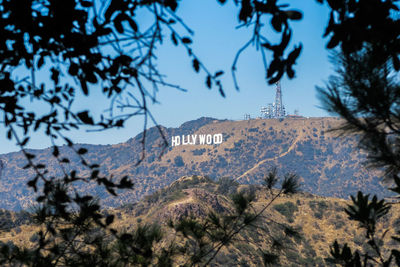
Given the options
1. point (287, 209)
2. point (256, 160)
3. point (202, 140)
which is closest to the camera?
point (287, 209)

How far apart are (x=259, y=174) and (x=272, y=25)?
148 m

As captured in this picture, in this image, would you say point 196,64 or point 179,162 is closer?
point 196,64

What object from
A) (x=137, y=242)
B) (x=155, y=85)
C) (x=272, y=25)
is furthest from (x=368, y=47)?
(x=137, y=242)

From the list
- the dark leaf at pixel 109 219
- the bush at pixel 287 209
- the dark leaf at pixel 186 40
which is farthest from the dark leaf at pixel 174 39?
the bush at pixel 287 209

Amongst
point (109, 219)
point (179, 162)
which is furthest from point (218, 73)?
point (179, 162)

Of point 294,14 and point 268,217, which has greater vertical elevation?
point 294,14

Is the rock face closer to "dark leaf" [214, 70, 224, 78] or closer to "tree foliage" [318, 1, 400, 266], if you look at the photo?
"tree foliage" [318, 1, 400, 266]

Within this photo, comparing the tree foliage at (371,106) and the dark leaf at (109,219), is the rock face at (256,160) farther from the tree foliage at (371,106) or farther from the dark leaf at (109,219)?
the dark leaf at (109,219)

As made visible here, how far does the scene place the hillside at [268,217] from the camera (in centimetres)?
4634

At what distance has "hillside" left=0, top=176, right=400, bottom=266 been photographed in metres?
46.3

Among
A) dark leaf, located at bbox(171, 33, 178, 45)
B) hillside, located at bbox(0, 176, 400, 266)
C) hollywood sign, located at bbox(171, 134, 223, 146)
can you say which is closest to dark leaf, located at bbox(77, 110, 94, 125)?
dark leaf, located at bbox(171, 33, 178, 45)

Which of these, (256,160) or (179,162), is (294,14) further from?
(179,162)

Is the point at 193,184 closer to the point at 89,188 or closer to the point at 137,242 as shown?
the point at 137,242

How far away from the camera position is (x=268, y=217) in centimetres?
5547
